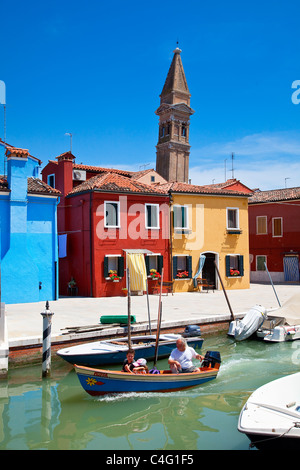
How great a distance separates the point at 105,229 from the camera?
935 inches

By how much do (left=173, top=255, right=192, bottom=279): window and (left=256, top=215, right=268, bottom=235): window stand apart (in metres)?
11.6

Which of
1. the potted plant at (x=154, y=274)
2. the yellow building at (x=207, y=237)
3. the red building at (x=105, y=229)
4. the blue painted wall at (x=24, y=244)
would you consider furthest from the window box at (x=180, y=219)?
the blue painted wall at (x=24, y=244)

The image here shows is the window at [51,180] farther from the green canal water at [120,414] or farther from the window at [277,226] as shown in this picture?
the window at [277,226]

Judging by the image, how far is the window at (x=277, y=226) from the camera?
1371 inches

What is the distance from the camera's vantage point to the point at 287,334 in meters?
15.8

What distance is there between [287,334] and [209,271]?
500 inches

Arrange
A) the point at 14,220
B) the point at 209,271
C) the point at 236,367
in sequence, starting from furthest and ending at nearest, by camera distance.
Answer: the point at 209,271 < the point at 14,220 < the point at 236,367

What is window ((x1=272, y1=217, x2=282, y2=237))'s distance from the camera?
34.8 m

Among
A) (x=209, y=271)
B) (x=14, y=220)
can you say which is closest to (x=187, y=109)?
(x=209, y=271)

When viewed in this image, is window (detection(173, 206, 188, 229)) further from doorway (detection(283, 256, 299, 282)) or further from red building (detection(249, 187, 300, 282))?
doorway (detection(283, 256, 299, 282))

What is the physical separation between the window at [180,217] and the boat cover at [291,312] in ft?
33.3

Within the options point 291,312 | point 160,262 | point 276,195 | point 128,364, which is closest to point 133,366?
point 128,364

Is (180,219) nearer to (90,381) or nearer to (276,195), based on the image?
(276,195)
